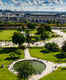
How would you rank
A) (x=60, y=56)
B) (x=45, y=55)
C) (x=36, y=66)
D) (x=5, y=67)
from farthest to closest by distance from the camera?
(x=45, y=55), (x=60, y=56), (x=36, y=66), (x=5, y=67)

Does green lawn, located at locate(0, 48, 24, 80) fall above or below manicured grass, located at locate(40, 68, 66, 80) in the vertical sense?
below

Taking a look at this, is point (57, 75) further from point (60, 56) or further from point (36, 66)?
point (60, 56)

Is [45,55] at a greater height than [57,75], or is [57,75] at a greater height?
[57,75]

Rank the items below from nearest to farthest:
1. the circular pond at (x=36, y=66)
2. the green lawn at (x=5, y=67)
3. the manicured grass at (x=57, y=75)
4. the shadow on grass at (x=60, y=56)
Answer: the manicured grass at (x=57, y=75)
the green lawn at (x=5, y=67)
the circular pond at (x=36, y=66)
the shadow on grass at (x=60, y=56)

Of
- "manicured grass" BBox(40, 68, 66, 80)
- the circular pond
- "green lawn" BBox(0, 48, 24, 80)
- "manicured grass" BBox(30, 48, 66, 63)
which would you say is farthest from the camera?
"manicured grass" BBox(30, 48, 66, 63)

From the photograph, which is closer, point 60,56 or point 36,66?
point 36,66

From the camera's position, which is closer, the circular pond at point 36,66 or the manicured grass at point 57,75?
the manicured grass at point 57,75

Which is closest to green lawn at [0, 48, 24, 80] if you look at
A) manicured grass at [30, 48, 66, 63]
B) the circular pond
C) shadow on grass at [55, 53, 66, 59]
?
the circular pond

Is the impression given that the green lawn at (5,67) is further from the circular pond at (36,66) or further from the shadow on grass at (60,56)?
the shadow on grass at (60,56)

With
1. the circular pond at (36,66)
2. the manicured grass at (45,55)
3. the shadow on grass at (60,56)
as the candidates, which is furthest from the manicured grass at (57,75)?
the shadow on grass at (60,56)

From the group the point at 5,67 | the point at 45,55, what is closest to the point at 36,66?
the point at 45,55

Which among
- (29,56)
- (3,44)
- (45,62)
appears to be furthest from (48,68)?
(3,44)

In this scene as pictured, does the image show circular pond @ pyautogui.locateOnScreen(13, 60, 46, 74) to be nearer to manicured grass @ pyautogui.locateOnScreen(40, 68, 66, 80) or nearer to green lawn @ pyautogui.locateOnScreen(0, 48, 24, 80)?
green lawn @ pyautogui.locateOnScreen(0, 48, 24, 80)

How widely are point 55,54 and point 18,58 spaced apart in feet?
40.1
